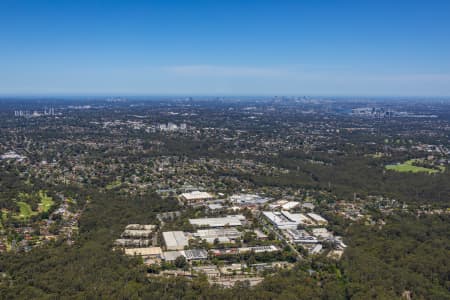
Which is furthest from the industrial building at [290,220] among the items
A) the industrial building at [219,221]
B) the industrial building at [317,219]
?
the industrial building at [219,221]

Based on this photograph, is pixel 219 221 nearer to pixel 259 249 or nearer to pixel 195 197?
pixel 259 249

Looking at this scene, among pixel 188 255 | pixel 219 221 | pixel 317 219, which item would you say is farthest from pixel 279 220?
pixel 188 255

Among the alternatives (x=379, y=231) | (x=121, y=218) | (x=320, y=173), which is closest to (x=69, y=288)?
(x=121, y=218)

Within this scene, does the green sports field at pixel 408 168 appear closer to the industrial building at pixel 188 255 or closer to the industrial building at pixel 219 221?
the industrial building at pixel 219 221

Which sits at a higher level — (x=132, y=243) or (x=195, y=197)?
(x=195, y=197)

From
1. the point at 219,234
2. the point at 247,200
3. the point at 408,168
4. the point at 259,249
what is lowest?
the point at 259,249

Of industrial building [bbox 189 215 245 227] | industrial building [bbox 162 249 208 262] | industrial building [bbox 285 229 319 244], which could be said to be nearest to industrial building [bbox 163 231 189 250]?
industrial building [bbox 162 249 208 262]

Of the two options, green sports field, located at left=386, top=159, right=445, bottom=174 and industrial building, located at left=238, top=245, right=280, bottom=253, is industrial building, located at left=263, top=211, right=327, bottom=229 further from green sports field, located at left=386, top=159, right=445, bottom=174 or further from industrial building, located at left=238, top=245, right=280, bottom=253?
green sports field, located at left=386, top=159, right=445, bottom=174
